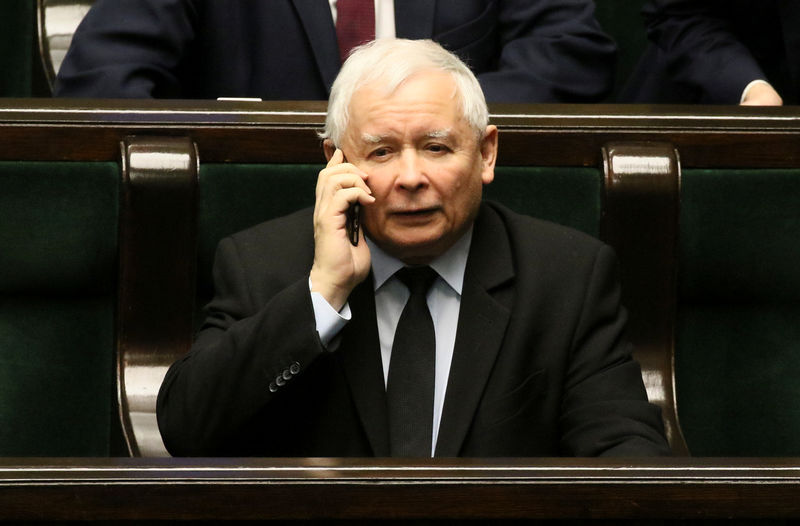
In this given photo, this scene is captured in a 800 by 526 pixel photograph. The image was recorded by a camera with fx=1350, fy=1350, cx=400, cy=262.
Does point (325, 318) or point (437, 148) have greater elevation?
point (437, 148)

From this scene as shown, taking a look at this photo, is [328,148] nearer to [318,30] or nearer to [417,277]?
[417,277]

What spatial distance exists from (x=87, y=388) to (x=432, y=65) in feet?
1.55

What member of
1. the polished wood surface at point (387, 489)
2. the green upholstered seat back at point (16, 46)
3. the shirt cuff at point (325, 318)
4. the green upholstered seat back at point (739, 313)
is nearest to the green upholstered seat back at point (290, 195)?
the green upholstered seat back at point (739, 313)

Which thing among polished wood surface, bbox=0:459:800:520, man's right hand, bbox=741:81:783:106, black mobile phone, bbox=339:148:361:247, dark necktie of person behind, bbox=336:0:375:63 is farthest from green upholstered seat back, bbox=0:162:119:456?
man's right hand, bbox=741:81:783:106

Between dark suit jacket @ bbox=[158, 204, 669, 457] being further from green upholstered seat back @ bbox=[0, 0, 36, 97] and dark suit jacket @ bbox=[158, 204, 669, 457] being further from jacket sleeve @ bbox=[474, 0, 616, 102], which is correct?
green upholstered seat back @ bbox=[0, 0, 36, 97]

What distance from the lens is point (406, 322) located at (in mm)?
1163

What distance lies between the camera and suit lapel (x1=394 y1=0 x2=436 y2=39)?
1576 mm

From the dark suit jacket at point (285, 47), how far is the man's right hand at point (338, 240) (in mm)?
410

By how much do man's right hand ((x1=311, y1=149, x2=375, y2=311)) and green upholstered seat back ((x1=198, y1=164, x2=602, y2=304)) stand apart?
161 millimetres

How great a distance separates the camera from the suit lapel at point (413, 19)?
1576 millimetres

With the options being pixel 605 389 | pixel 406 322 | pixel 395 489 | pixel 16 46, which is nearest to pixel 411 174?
pixel 406 322

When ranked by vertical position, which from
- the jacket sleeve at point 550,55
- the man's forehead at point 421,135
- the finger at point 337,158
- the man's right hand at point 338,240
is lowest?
the man's right hand at point 338,240

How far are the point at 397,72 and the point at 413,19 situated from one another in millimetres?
451

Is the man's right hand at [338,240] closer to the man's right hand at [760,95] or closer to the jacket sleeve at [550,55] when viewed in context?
the jacket sleeve at [550,55]
